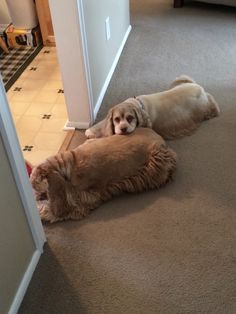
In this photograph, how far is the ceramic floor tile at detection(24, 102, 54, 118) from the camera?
2.26 m

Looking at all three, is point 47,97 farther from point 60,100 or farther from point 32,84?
point 32,84

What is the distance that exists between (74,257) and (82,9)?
3.99 feet

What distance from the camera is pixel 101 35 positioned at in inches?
86.9

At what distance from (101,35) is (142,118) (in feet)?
2.54

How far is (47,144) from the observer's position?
2.00 metres

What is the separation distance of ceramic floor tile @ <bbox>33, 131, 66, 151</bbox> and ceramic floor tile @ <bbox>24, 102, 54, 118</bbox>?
231mm

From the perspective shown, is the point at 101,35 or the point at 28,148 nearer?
the point at 28,148

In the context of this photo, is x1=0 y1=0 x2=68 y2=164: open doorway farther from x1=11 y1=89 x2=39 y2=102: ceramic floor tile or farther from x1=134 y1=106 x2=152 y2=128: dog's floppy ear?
x1=134 y1=106 x2=152 y2=128: dog's floppy ear

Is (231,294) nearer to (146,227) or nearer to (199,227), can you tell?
(199,227)

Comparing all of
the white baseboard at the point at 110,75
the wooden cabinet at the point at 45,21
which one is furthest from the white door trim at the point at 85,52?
the wooden cabinet at the point at 45,21

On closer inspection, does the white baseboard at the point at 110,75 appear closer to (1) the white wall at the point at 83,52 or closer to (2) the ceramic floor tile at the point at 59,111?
(1) the white wall at the point at 83,52

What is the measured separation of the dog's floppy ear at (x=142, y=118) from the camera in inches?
68.6

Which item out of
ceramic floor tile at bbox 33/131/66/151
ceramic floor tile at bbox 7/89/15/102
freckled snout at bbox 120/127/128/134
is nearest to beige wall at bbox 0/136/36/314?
freckled snout at bbox 120/127/128/134

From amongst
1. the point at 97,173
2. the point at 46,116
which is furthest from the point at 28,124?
the point at 97,173
